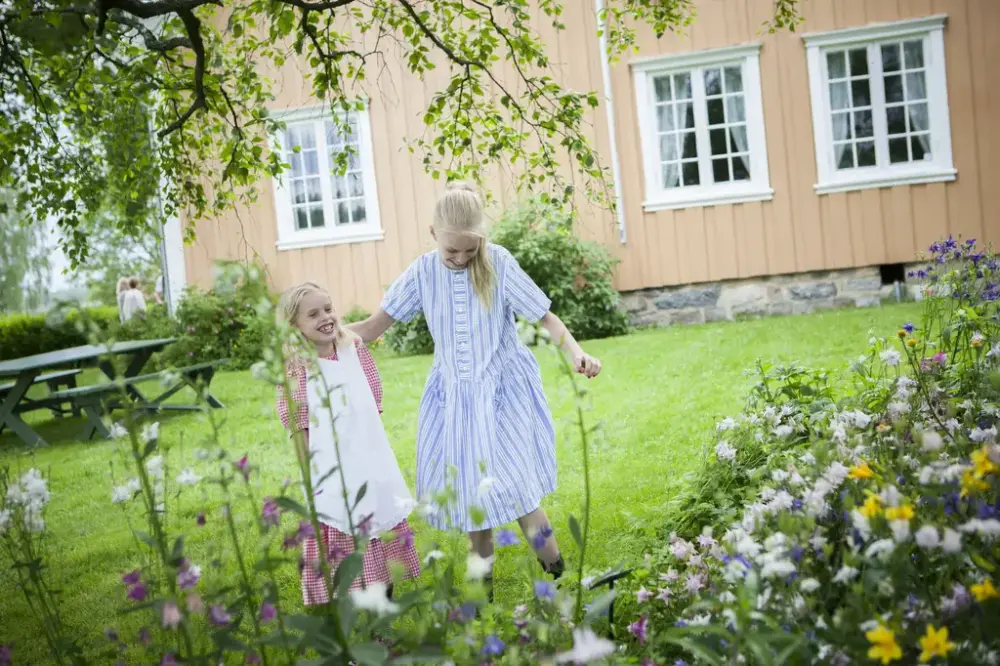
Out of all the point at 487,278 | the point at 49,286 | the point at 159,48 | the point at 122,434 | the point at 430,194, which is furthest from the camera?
the point at 49,286

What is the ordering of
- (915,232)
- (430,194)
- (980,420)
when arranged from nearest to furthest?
(980,420) → (915,232) → (430,194)

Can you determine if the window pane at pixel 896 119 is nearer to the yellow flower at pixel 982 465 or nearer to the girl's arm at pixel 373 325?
the girl's arm at pixel 373 325

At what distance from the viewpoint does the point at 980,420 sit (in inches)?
96.3

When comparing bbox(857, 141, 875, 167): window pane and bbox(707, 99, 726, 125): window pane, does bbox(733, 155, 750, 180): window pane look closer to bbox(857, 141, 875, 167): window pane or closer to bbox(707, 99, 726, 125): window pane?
bbox(707, 99, 726, 125): window pane

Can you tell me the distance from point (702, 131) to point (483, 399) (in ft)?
27.8

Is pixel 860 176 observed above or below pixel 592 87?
below

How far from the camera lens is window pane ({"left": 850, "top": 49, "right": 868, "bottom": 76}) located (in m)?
10.7

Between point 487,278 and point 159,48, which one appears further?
point 159,48

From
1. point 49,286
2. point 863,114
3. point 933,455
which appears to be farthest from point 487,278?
point 49,286

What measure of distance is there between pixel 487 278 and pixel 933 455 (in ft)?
6.13

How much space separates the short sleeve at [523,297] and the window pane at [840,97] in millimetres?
8533

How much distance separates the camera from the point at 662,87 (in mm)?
11141

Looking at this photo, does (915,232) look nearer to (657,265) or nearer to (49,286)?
(657,265)

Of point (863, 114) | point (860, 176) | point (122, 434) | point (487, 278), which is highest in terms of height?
point (863, 114)
